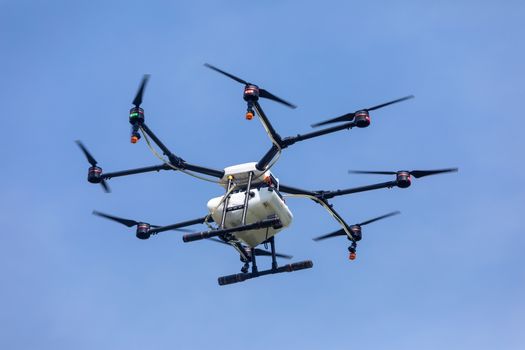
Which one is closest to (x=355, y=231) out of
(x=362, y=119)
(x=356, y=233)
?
(x=356, y=233)

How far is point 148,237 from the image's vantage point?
46719mm

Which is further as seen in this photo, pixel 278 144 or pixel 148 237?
pixel 148 237

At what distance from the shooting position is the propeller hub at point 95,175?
147 ft

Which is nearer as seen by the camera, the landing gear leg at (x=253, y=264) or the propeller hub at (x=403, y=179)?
the landing gear leg at (x=253, y=264)

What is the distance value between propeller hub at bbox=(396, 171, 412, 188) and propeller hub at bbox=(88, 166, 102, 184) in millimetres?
12844

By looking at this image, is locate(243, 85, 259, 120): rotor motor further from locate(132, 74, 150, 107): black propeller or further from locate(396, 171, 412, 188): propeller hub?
locate(396, 171, 412, 188): propeller hub

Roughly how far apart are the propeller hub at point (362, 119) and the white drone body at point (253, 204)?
444 centimetres

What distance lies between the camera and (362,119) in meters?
39.9

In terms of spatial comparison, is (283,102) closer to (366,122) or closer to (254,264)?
(366,122)

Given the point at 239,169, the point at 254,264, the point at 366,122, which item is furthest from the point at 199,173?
the point at 366,122

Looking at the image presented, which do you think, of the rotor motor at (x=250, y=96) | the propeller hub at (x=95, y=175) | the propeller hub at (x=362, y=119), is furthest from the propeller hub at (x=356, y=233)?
the propeller hub at (x=95, y=175)

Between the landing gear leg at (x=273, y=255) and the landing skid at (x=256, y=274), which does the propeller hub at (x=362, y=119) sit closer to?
the landing skid at (x=256, y=274)

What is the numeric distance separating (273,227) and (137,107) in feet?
23.6

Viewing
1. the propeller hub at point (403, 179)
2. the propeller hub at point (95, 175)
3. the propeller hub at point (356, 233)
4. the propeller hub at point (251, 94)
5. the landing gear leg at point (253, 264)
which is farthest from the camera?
the propeller hub at point (356, 233)
